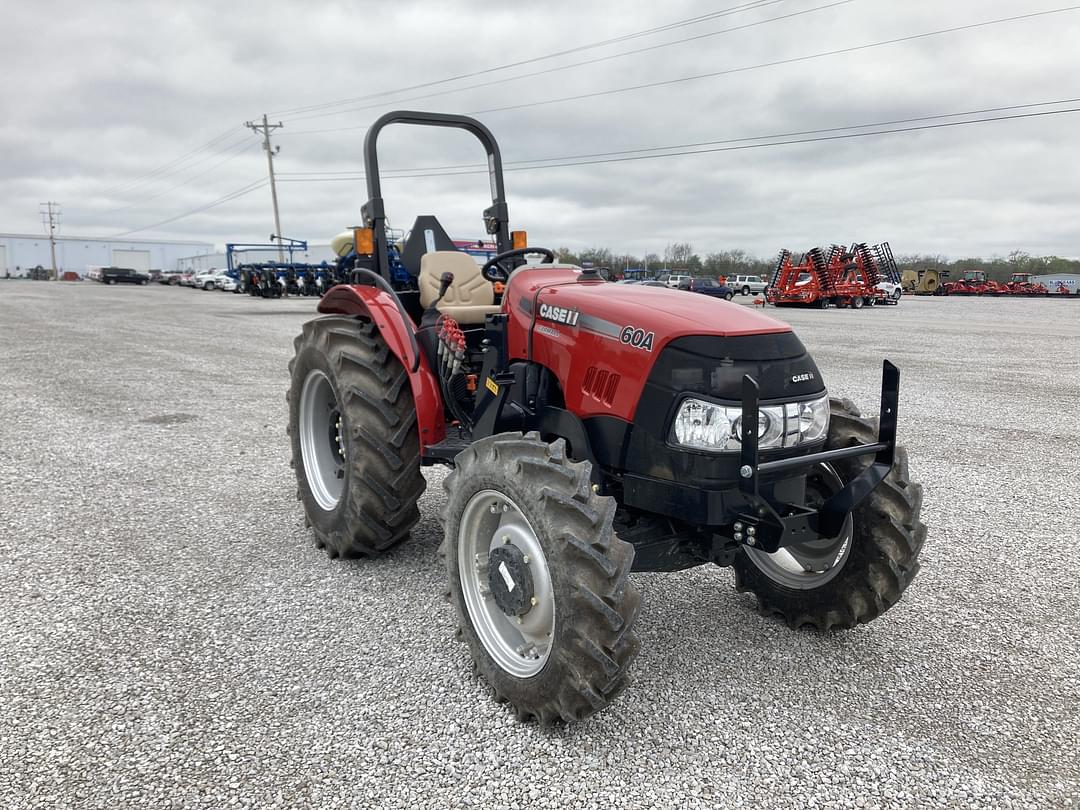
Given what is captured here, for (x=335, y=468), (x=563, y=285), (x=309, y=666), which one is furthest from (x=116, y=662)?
(x=563, y=285)

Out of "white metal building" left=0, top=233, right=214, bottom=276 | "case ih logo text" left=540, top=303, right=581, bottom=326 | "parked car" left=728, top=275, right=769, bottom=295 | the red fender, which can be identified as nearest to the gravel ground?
the red fender

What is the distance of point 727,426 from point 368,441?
5.81 ft

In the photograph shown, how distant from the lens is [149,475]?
522 centimetres

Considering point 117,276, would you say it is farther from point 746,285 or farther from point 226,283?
point 746,285

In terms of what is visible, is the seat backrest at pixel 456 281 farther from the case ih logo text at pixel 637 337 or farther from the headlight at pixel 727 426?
the headlight at pixel 727 426

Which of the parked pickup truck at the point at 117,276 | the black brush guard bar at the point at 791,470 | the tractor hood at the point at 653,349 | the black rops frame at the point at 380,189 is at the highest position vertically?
the parked pickup truck at the point at 117,276

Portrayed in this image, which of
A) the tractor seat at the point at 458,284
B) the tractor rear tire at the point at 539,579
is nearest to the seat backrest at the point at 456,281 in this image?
the tractor seat at the point at 458,284

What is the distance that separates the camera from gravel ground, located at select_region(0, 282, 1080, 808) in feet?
7.12

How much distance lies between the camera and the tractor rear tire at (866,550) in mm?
2689

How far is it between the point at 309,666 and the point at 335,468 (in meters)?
1.55

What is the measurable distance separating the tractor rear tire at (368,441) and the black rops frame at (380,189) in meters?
0.51

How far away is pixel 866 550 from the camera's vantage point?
2.74 metres

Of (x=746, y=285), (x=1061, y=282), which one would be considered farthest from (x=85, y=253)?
(x=1061, y=282)

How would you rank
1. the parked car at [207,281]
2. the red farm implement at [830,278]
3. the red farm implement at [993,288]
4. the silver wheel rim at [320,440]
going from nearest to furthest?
the silver wheel rim at [320,440] → the red farm implement at [830,278] → the parked car at [207,281] → the red farm implement at [993,288]
